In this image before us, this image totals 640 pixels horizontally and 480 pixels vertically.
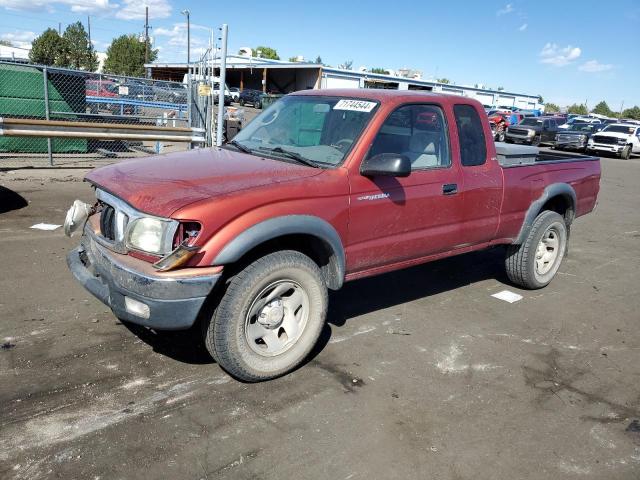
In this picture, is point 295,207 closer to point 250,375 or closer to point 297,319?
point 297,319

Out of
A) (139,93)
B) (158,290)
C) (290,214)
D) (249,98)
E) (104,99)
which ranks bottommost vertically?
(158,290)

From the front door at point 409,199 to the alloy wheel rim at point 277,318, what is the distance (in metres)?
0.51

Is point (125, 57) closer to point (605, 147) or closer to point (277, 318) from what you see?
point (605, 147)

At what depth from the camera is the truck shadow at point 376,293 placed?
13.0 ft

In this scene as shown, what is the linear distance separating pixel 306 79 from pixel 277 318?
5839 cm

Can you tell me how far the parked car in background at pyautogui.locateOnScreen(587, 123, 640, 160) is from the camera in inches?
1023

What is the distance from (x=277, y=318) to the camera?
3.56m

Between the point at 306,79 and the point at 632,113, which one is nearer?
the point at 306,79

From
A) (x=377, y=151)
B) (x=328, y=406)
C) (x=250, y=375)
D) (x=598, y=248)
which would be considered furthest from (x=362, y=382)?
(x=598, y=248)

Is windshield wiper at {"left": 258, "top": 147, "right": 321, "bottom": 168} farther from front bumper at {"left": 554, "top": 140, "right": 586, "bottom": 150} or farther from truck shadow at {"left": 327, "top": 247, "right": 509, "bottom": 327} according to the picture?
front bumper at {"left": 554, "top": 140, "right": 586, "bottom": 150}

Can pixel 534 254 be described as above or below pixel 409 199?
below

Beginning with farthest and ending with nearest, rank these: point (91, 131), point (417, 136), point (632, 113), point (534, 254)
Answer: point (632, 113), point (91, 131), point (534, 254), point (417, 136)

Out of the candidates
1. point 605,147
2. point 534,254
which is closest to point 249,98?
point 605,147

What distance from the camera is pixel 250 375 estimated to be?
3.45 meters
